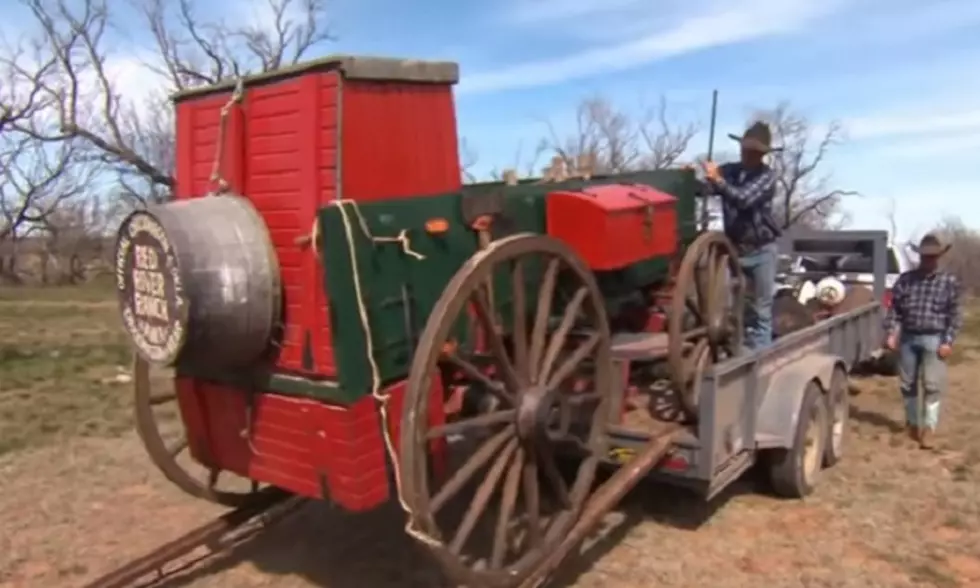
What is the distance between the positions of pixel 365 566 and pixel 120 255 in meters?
2.01

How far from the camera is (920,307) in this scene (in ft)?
23.1

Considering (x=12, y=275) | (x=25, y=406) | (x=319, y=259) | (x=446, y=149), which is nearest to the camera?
(x=319, y=259)

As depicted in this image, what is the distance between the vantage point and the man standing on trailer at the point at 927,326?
23.0 ft

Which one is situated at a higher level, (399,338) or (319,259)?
(319,259)

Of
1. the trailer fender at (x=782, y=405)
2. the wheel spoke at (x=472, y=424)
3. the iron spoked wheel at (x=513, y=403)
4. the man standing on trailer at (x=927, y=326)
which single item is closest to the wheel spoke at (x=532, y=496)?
the iron spoked wheel at (x=513, y=403)

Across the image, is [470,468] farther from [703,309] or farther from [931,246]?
[931,246]

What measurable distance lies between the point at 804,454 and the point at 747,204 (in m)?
1.55

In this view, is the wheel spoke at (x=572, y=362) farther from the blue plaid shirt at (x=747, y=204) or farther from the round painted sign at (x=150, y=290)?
the blue plaid shirt at (x=747, y=204)

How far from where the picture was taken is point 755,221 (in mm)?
6117

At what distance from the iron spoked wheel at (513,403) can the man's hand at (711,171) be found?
145 centimetres

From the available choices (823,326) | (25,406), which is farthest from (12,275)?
(823,326)

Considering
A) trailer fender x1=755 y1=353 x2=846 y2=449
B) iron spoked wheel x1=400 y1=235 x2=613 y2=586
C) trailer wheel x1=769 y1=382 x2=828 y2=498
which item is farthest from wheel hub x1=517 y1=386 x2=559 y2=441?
trailer wheel x1=769 y1=382 x2=828 y2=498

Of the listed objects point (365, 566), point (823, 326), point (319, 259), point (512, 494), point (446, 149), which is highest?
point (446, 149)

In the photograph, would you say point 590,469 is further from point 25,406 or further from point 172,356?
point 25,406
